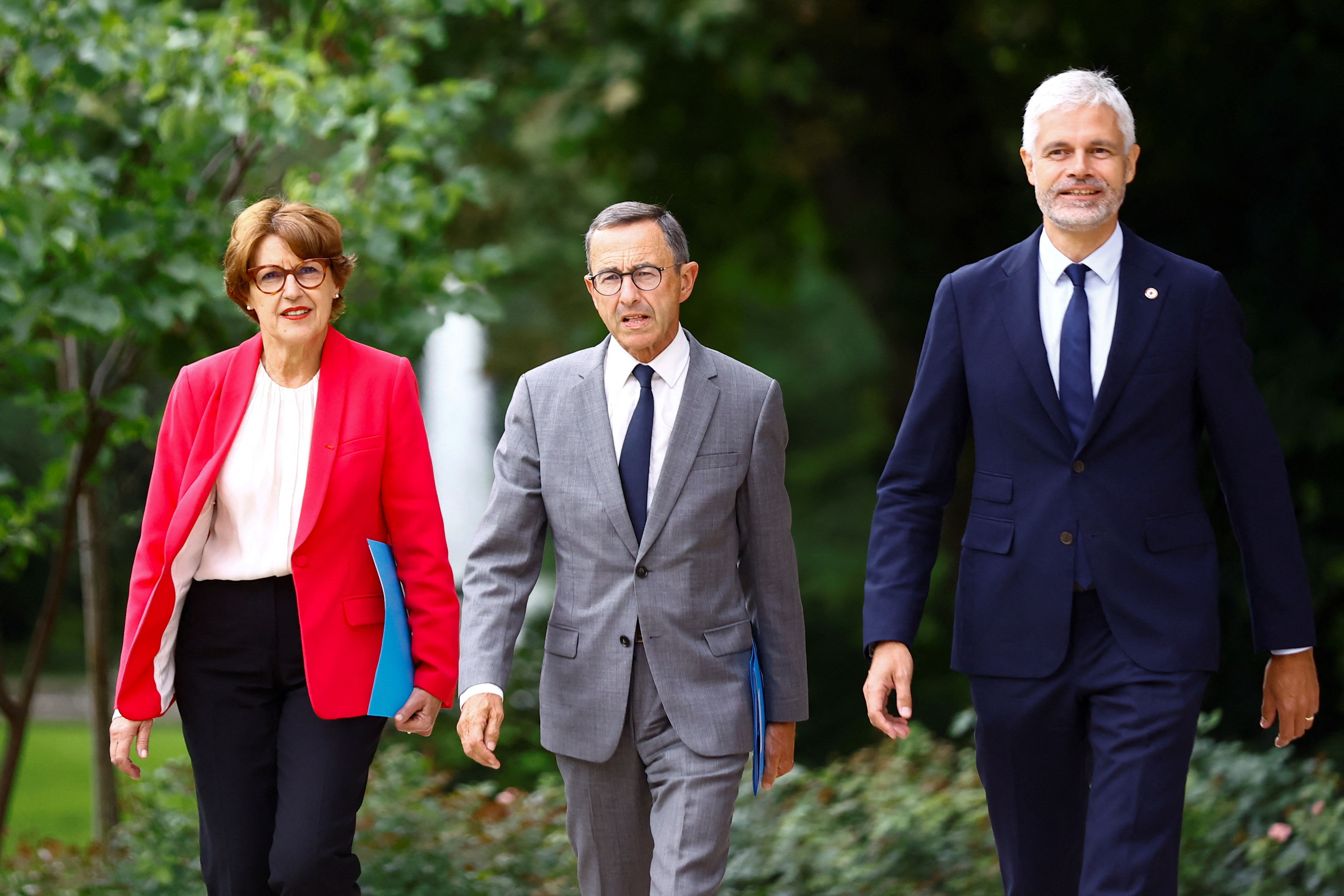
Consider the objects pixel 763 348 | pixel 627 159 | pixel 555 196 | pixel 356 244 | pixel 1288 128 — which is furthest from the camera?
pixel 763 348

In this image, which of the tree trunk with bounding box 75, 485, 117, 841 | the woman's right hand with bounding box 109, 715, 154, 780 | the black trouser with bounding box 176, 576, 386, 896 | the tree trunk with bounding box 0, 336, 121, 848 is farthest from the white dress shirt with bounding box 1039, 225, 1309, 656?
the tree trunk with bounding box 75, 485, 117, 841

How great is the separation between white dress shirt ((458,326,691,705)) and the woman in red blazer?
361 millimetres

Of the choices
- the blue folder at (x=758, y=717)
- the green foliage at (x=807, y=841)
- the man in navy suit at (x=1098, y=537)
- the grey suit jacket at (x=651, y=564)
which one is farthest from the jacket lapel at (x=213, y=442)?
the green foliage at (x=807, y=841)

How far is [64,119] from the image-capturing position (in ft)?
17.4

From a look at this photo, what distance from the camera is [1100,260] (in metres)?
3.68

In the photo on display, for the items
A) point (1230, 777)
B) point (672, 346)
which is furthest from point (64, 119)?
point (1230, 777)

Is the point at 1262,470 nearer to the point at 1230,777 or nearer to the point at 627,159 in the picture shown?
the point at 1230,777

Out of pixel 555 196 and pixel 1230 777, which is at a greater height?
pixel 555 196

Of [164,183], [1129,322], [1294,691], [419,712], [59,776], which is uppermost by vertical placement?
[164,183]

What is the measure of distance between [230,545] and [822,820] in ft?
11.3

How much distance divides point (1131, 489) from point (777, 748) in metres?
1.04

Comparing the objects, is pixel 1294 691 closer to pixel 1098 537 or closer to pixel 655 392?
pixel 1098 537

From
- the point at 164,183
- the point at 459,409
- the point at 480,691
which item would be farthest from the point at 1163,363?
the point at 459,409

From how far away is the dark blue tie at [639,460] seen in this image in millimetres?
3715
